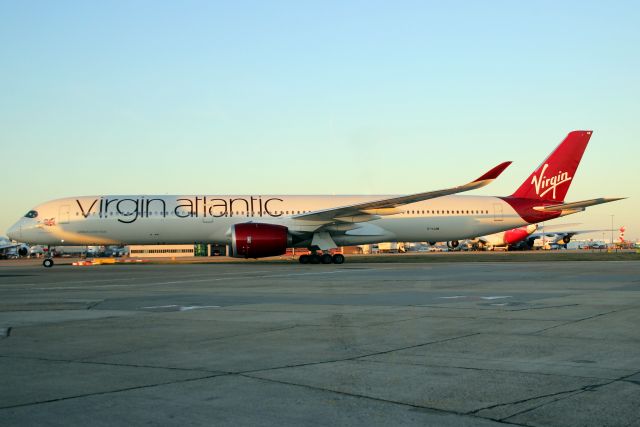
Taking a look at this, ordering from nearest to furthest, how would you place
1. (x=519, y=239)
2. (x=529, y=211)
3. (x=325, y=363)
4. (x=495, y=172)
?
(x=325, y=363) → (x=495, y=172) → (x=529, y=211) → (x=519, y=239)

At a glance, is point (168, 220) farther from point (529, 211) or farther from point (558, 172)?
point (558, 172)

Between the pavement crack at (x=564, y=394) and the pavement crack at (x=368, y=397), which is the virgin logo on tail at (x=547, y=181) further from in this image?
the pavement crack at (x=368, y=397)

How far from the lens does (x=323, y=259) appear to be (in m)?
32.4

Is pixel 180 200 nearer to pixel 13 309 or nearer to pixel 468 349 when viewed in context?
pixel 13 309

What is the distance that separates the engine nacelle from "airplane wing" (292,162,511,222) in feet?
7.06

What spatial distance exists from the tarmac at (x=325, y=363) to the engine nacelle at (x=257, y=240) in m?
17.9

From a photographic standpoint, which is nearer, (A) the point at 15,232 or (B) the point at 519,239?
(A) the point at 15,232

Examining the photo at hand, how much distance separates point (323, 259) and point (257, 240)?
14.1 ft

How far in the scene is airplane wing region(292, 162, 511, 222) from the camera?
93.6ft

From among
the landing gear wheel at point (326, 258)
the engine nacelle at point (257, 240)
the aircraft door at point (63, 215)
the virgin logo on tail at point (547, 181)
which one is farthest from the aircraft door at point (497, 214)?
the aircraft door at point (63, 215)

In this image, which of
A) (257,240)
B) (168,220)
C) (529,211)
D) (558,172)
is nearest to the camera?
(257,240)

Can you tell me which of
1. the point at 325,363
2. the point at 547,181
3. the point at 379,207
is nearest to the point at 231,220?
the point at 379,207

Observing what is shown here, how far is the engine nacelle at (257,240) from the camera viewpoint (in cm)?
2938

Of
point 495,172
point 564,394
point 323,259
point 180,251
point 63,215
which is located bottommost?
point 564,394
